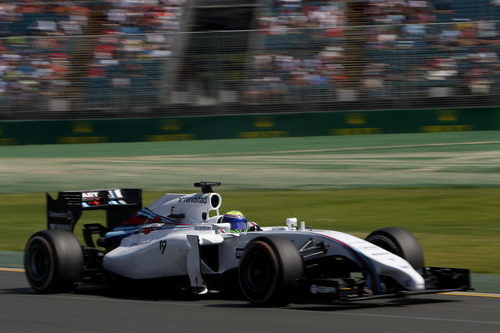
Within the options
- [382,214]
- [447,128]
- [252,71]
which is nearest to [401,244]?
[382,214]

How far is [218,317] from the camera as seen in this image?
7.03m

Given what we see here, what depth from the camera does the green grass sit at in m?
11.9

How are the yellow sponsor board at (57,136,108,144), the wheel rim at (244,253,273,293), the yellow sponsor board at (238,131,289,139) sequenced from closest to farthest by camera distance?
the wheel rim at (244,253,273,293) → the yellow sponsor board at (238,131,289,139) → the yellow sponsor board at (57,136,108,144)

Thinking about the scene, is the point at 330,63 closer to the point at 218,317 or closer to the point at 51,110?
the point at 51,110

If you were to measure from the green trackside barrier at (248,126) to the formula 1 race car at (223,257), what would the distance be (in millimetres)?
15631

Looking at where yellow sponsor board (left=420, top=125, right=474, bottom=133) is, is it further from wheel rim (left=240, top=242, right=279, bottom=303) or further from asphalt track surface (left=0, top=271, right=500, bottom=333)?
wheel rim (left=240, top=242, right=279, bottom=303)

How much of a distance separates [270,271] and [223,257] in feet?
2.97

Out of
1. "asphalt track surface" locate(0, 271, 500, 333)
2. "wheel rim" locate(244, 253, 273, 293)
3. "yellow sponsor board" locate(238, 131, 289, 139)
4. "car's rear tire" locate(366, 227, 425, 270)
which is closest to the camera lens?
"asphalt track surface" locate(0, 271, 500, 333)

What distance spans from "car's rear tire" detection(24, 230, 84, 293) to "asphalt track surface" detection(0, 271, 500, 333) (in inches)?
6.6

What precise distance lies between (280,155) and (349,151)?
175 cm

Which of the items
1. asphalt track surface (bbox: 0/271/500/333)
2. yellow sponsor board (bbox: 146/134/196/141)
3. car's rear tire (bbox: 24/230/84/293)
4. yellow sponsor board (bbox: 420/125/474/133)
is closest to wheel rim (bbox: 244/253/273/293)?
asphalt track surface (bbox: 0/271/500/333)

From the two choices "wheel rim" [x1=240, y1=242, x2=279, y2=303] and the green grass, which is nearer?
"wheel rim" [x1=240, y1=242, x2=279, y2=303]

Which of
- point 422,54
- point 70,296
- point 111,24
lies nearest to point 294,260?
point 70,296

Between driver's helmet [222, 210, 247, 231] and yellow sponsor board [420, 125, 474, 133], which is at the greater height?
yellow sponsor board [420, 125, 474, 133]
